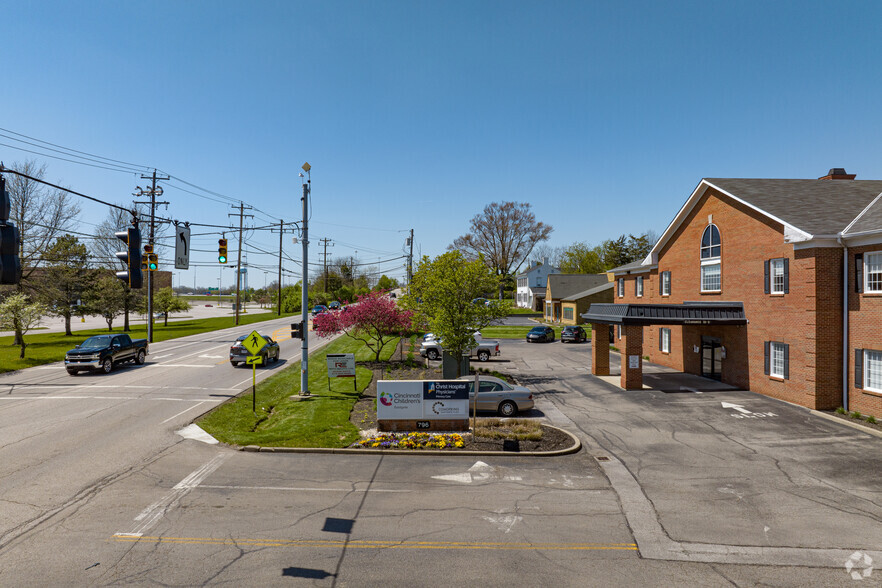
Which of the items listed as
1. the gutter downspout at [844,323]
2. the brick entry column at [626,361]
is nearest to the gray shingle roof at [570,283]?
the brick entry column at [626,361]

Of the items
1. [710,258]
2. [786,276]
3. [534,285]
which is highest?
[534,285]

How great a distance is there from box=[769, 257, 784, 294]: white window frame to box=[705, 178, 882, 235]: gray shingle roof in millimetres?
2018

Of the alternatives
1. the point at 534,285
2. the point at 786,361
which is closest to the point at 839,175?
the point at 786,361

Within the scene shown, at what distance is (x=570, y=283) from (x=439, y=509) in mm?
62589

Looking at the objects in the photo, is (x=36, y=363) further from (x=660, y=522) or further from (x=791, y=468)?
(x=791, y=468)

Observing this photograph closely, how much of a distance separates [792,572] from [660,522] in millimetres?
2210

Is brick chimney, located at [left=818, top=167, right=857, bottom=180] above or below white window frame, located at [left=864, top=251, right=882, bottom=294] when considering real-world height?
above

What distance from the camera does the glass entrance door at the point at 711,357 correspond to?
25.4m

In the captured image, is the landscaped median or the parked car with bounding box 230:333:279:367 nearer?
the landscaped median

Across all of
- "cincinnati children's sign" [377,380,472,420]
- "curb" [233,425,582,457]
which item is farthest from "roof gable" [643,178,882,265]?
"cincinnati children's sign" [377,380,472,420]

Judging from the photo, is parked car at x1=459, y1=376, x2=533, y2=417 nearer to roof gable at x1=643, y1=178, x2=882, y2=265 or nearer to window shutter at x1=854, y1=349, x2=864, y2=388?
window shutter at x1=854, y1=349, x2=864, y2=388

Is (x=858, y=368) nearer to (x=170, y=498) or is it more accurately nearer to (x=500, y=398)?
(x=500, y=398)

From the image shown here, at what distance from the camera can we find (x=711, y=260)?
86.0 ft

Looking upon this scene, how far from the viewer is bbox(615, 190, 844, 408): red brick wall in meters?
18.7
